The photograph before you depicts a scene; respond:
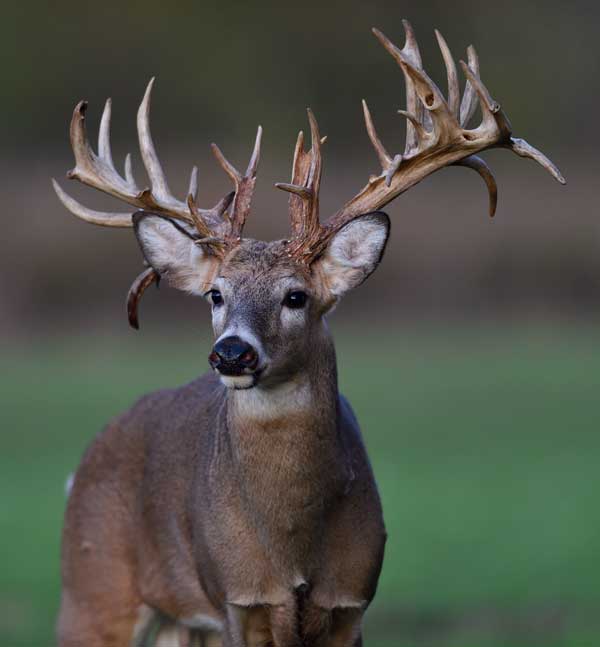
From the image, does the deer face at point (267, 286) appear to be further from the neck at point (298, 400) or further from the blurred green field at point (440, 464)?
the blurred green field at point (440, 464)

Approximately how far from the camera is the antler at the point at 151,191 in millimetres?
7273

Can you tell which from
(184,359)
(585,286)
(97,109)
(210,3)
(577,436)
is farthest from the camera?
(210,3)

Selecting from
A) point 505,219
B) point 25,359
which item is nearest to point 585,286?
point 505,219

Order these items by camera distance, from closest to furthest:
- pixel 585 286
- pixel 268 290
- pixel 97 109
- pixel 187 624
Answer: pixel 268 290 → pixel 187 624 → pixel 585 286 → pixel 97 109

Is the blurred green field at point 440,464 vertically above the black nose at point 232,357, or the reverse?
the black nose at point 232,357

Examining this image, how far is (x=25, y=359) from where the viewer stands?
2691 cm

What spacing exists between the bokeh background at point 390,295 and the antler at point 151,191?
3.42 meters

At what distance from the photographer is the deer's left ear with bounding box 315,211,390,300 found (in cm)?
699

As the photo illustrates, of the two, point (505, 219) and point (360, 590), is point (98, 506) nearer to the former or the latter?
point (360, 590)

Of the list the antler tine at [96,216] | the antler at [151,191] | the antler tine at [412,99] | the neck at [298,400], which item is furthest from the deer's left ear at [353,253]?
the antler tine at [96,216]

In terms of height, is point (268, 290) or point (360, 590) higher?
point (268, 290)

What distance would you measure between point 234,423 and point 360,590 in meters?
0.82

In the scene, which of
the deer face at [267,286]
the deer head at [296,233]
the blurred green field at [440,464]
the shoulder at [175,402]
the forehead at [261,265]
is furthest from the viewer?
the blurred green field at [440,464]

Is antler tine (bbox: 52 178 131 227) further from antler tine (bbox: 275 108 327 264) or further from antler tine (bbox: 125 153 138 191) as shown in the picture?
antler tine (bbox: 275 108 327 264)
